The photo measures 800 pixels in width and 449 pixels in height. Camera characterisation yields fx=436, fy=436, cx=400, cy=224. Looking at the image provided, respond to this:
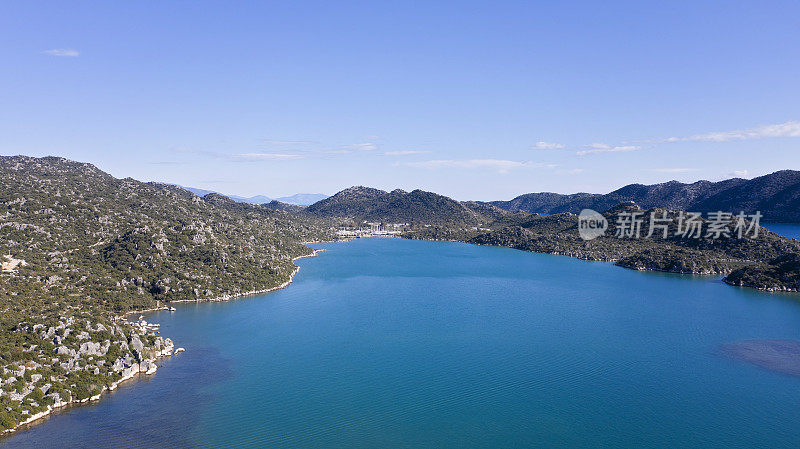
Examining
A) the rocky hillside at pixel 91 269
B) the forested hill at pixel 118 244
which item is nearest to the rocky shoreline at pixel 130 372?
the rocky hillside at pixel 91 269

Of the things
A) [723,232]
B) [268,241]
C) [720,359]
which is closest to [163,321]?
[268,241]

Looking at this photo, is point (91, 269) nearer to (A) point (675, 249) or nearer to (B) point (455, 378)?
(B) point (455, 378)

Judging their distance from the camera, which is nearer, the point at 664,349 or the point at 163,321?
the point at 664,349

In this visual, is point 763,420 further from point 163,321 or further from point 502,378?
point 163,321

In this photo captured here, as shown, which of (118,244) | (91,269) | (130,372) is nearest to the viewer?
(130,372)

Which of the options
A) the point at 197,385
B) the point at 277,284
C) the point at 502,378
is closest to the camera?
the point at 197,385

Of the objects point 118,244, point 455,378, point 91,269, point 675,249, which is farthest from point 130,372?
point 675,249
